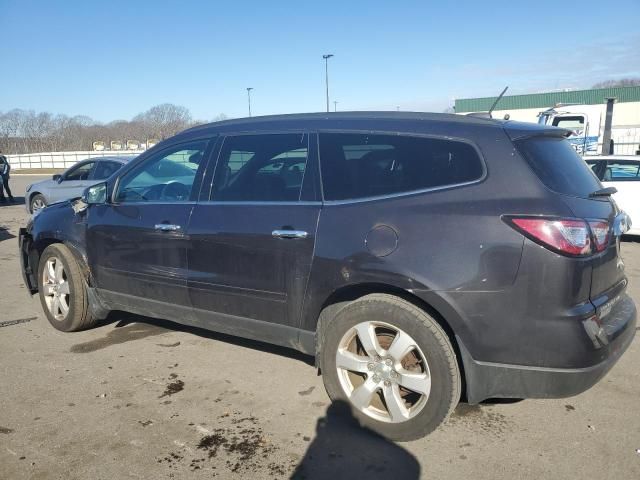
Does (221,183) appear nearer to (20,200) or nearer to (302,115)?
(302,115)

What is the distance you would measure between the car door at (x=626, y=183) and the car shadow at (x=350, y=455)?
780 cm

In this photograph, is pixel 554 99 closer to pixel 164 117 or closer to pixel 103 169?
pixel 103 169

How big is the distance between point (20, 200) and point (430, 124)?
1922cm

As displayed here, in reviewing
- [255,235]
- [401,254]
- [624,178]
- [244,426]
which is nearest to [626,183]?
[624,178]

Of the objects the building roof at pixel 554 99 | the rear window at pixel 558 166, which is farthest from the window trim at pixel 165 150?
the building roof at pixel 554 99

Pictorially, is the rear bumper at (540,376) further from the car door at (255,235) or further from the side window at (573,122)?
the side window at (573,122)

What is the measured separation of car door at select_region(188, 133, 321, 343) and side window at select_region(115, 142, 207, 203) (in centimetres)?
26

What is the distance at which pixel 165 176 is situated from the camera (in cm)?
422

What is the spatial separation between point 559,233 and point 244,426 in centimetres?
208

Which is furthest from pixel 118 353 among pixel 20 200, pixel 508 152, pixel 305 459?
pixel 20 200

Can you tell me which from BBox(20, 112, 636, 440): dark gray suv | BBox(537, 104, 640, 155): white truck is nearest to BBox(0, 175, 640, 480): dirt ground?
BBox(20, 112, 636, 440): dark gray suv

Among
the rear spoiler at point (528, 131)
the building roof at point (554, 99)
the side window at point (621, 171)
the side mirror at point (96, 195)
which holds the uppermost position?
the building roof at point (554, 99)

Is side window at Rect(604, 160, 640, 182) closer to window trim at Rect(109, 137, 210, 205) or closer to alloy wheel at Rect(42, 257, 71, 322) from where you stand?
window trim at Rect(109, 137, 210, 205)

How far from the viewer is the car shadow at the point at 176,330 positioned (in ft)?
14.2
